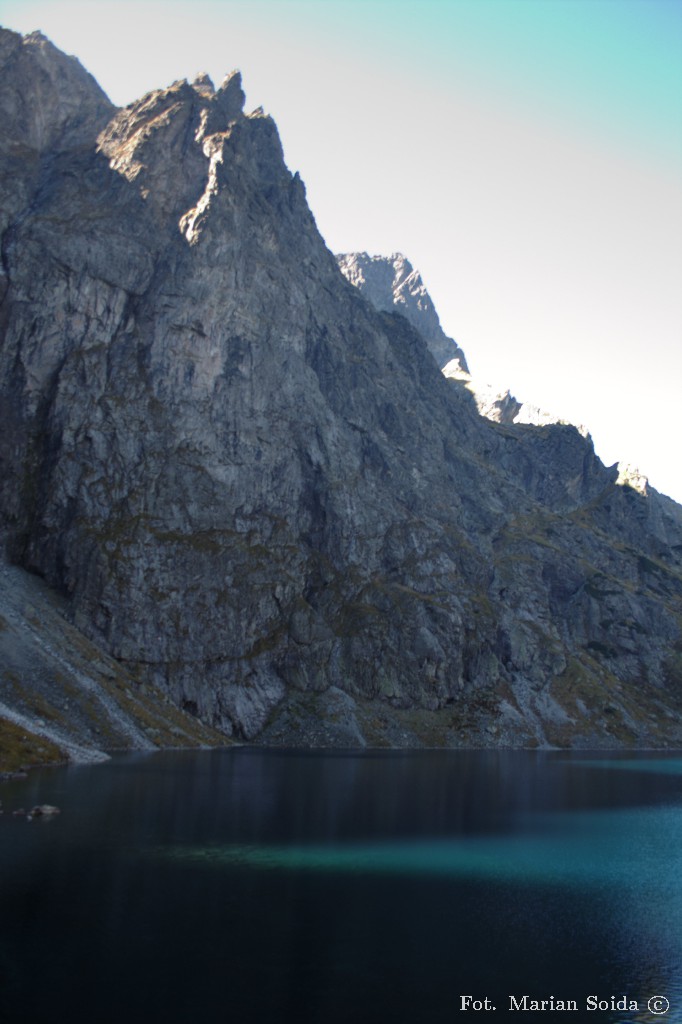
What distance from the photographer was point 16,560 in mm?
176125

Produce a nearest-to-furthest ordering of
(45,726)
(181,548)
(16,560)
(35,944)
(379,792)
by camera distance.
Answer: (35,944) → (379,792) → (45,726) → (16,560) → (181,548)

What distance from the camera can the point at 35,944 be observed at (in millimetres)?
35812

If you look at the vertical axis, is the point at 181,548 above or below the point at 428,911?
above

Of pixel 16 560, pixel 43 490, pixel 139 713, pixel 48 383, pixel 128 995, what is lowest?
pixel 128 995

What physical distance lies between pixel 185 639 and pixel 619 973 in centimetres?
14963

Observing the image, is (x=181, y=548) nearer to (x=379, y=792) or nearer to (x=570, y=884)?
(x=379, y=792)

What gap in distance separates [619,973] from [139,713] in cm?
11153

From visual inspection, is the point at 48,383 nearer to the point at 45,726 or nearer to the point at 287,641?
the point at 287,641

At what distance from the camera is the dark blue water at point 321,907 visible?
3244 cm

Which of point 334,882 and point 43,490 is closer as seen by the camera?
point 334,882

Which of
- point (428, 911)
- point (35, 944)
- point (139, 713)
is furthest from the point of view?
point (139, 713)

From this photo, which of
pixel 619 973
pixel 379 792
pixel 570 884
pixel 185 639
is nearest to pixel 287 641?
pixel 185 639

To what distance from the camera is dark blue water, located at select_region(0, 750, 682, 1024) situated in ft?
106

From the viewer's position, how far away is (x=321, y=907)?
1751 inches
